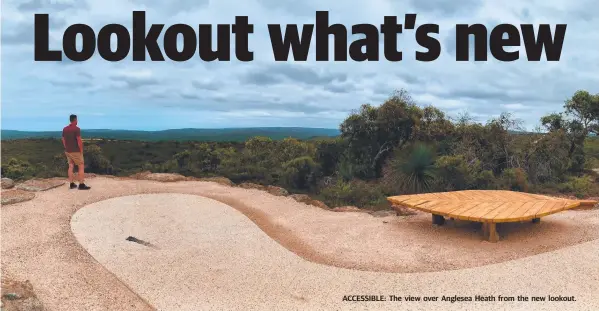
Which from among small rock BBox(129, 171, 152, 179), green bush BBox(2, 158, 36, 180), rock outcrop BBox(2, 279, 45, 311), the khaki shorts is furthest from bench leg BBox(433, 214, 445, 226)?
green bush BBox(2, 158, 36, 180)

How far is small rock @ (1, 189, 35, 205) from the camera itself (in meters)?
8.13

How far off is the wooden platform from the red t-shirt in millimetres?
6553

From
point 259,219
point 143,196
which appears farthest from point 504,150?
point 143,196

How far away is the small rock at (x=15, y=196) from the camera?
26.7 feet

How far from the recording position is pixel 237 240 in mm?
6703

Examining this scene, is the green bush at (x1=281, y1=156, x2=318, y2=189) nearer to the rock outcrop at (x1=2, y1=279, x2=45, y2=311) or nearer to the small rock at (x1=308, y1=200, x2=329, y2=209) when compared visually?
the small rock at (x1=308, y1=200, x2=329, y2=209)

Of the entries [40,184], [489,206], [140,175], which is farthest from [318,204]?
[40,184]

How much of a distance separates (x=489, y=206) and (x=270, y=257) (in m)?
3.60

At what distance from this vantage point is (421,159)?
399 inches

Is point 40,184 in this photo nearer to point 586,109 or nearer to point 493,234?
point 493,234

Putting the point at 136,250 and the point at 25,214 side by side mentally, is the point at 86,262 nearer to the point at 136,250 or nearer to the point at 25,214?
the point at 136,250

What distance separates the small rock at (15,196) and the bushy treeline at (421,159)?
440 cm

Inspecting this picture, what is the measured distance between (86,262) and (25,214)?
272cm

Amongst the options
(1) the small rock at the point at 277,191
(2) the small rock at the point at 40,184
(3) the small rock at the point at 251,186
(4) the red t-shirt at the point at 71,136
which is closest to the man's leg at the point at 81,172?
(4) the red t-shirt at the point at 71,136
